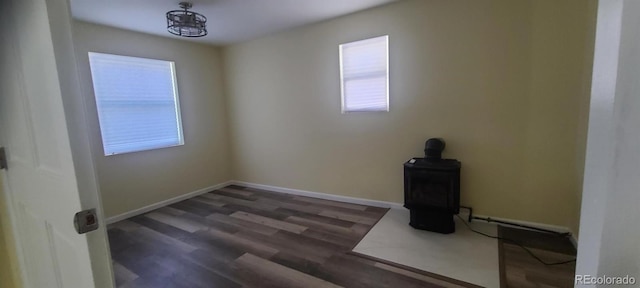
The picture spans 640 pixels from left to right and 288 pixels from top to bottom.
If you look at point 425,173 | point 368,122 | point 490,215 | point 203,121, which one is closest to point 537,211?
point 490,215

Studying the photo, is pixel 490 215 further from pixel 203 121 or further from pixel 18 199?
pixel 203 121

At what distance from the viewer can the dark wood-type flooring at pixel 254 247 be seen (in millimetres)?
2023

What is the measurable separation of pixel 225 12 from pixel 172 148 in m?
2.18

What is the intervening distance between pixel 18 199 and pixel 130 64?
283 centimetres

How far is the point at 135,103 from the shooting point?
3469 mm

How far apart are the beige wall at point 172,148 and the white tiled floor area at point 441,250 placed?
304cm

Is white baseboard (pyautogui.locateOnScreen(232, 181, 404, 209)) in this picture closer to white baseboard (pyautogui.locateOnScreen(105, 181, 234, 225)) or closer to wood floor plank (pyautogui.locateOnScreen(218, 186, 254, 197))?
wood floor plank (pyautogui.locateOnScreen(218, 186, 254, 197))

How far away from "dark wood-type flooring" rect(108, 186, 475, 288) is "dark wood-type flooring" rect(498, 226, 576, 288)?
0.44 m

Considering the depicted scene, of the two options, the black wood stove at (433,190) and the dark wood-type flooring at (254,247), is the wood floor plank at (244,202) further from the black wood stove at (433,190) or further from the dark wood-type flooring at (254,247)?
the black wood stove at (433,190)

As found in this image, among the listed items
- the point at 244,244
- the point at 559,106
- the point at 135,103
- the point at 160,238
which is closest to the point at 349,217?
the point at 244,244

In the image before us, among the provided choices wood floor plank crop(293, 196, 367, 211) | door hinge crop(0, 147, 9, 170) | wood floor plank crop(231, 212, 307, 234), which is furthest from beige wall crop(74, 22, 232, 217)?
door hinge crop(0, 147, 9, 170)

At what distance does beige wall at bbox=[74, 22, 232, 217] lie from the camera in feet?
10.2

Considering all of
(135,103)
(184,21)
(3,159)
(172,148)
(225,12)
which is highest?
(225,12)

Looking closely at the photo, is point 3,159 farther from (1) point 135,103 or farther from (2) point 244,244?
(1) point 135,103
